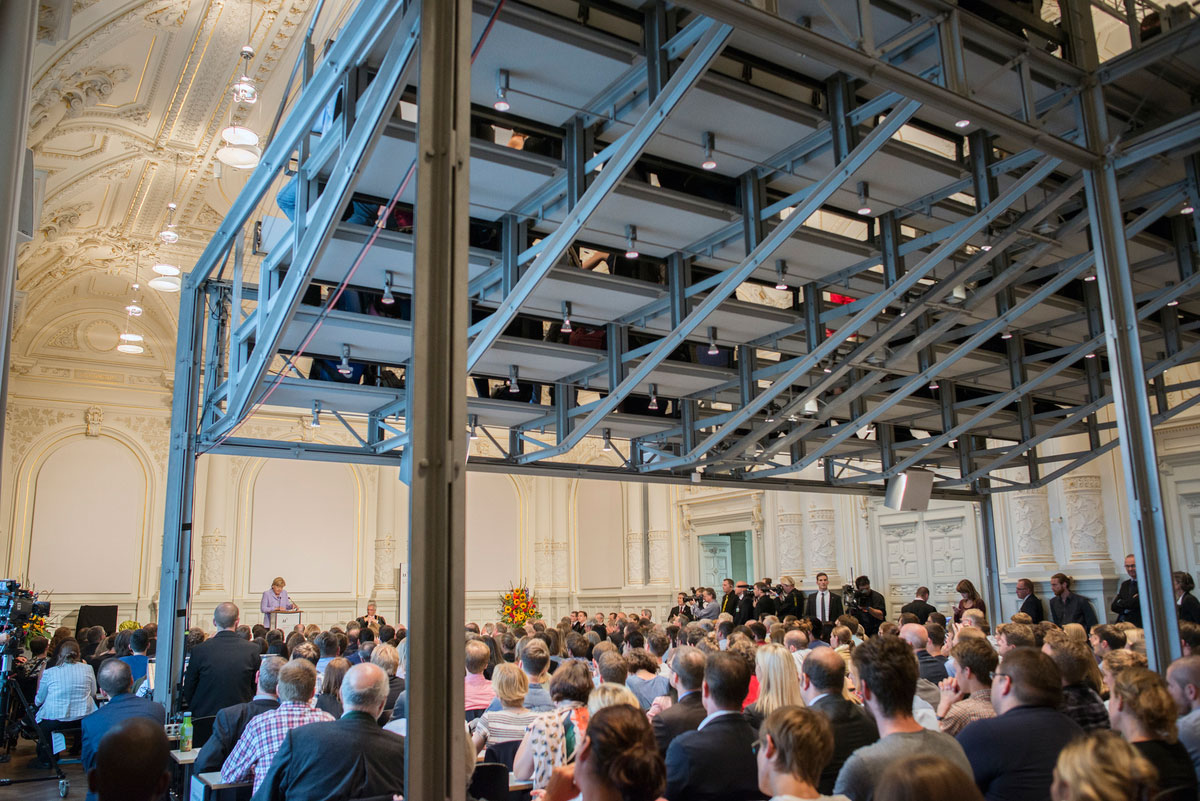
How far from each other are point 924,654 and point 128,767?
18.3 feet

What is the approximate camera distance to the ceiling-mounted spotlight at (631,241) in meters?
7.87

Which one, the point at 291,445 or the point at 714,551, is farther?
the point at 714,551

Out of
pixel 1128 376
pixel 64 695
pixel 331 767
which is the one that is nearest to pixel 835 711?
pixel 331 767

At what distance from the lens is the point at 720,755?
367 centimetres

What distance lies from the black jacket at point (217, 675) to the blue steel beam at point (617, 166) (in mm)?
3336

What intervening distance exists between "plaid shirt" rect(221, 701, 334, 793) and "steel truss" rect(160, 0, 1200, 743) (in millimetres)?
1901

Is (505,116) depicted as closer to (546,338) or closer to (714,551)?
(546,338)

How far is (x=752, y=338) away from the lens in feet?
33.7

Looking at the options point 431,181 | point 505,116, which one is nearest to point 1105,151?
point 505,116

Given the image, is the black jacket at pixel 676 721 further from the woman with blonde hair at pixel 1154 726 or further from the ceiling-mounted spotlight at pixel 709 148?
the ceiling-mounted spotlight at pixel 709 148

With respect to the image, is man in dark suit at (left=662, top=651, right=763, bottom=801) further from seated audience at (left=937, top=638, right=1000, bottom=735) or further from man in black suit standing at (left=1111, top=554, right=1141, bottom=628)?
man in black suit standing at (left=1111, top=554, right=1141, bottom=628)

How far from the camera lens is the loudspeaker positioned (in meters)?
13.0

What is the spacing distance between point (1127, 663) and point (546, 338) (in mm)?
6811

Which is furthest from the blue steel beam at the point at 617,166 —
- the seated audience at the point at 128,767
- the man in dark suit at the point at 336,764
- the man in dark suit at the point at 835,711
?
the seated audience at the point at 128,767
